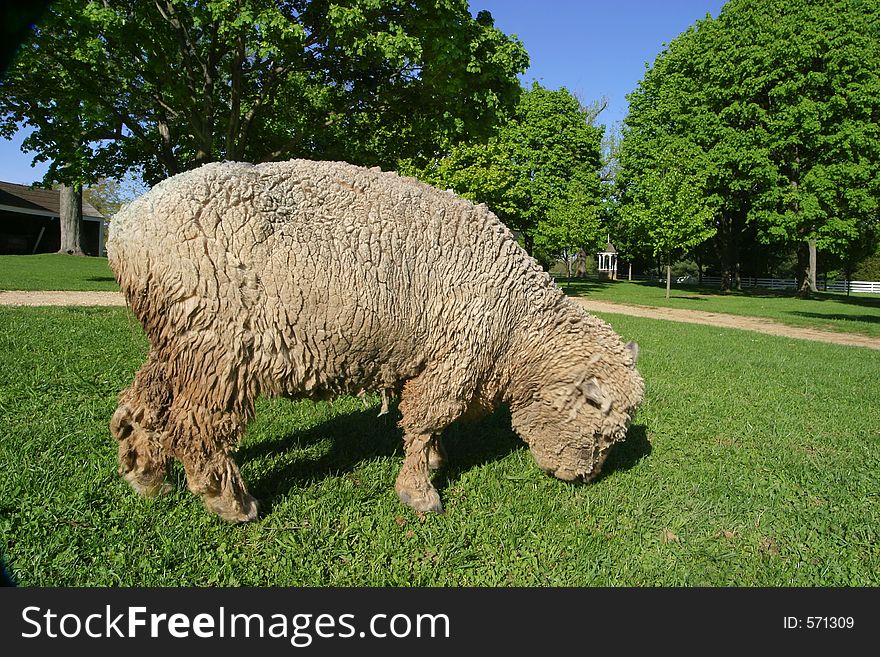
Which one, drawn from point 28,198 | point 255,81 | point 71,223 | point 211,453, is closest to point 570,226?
point 255,81

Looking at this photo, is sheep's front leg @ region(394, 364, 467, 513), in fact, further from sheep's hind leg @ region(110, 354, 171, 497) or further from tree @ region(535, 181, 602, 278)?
tree @ region(535, 181, 602, 278)

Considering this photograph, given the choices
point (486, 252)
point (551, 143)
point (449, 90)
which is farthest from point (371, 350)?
point (551, 143)

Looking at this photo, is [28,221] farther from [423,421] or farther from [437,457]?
[423,421]

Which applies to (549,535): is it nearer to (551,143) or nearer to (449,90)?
(449,90)

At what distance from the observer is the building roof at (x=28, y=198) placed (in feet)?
110

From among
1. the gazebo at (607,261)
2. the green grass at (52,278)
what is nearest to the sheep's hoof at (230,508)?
the green grass at (52,278)

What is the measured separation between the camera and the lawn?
306 cm

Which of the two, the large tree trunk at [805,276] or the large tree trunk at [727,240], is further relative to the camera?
the large tree trunk at [727,240]

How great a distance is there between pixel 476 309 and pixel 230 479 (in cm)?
183

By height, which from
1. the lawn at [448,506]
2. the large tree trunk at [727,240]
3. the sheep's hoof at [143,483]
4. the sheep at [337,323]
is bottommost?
the lawn at [448,506]

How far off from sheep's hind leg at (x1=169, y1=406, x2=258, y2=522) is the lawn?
0.50 ft

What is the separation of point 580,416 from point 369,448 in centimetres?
189

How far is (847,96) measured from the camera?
89.3ft

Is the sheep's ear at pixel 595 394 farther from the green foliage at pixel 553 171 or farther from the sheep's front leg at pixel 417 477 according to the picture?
the green foliage at pixel 553 171
